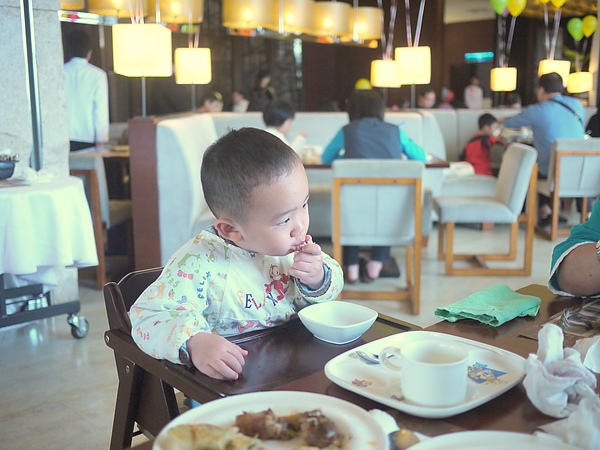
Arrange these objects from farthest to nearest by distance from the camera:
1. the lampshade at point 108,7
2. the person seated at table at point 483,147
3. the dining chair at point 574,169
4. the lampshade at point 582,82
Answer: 1. the lampshade at point 582,82
2. the person seated at table at point 483,147
3. the lampshade at point 108,7
4. the dining chair at point 574,169

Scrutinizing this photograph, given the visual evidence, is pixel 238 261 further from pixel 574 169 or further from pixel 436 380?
pixel 574 169

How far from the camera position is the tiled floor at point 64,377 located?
2.10 meters

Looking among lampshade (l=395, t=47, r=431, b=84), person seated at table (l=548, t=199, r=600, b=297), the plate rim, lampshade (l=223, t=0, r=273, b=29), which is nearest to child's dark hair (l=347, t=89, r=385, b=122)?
lampshade (l=395, t=47, r=431, b=84)

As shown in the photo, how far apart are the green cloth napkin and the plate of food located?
449 mm

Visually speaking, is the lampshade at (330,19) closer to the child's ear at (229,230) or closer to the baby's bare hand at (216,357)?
the child's ear at (229,230)

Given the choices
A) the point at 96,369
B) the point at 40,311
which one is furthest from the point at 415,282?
the point at 40,311

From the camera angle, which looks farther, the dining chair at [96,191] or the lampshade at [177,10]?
the lampshade at [177,10]

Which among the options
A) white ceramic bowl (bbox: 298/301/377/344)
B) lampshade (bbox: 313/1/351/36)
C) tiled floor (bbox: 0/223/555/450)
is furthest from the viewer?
lampshade (bbox: 313/1/351/36)

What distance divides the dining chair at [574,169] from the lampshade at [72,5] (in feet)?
12.6

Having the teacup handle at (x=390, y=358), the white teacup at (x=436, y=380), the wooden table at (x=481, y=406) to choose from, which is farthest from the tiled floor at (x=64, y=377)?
the white teacup at (x=436, y=380)

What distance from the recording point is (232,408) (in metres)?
0.67

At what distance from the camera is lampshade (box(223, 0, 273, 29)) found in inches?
222

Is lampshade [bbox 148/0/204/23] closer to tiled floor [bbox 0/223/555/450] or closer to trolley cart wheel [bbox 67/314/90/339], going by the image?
tiled floor [bbox 0/223/555/450]

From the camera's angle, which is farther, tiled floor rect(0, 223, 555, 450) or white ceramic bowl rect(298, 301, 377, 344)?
tiled floor rect(0, 223, 555, 450)
